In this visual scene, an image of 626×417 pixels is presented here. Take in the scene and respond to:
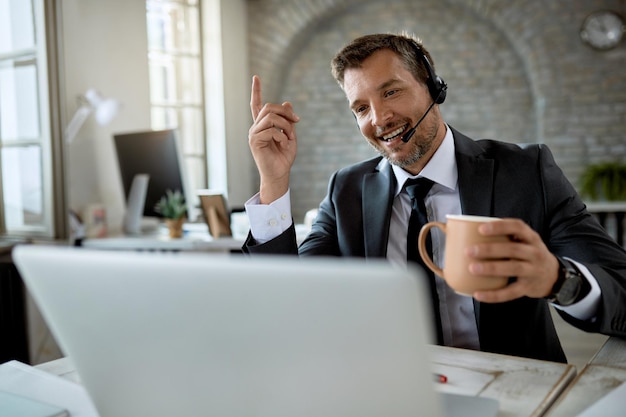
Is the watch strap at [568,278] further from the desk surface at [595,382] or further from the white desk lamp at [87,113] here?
the white desk lamp at [87,113]

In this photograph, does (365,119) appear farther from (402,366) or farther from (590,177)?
(590,177)

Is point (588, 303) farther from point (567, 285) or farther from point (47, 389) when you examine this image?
point (47, 389)

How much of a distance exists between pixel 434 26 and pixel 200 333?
596cm

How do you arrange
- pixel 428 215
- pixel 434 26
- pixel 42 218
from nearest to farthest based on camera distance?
pixel 428 215 → pixel 42 218 → pixel 434 26

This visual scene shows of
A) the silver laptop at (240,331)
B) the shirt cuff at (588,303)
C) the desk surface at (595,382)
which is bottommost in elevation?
the desk surface at (595,382)

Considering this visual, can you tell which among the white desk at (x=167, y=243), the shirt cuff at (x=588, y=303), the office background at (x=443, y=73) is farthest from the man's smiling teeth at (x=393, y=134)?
the office background at (x=443, y=73)

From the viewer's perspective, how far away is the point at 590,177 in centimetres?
548

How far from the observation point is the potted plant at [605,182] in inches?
212

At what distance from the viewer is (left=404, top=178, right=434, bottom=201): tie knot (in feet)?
4.93

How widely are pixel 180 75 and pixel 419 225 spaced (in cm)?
435

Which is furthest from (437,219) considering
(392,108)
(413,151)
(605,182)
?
(605,182)

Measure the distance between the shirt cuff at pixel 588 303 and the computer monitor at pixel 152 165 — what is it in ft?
8.14

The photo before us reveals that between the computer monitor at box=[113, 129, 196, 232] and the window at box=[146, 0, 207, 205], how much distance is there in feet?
4.11

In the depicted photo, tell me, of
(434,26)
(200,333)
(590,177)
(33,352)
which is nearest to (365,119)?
(200,333)
